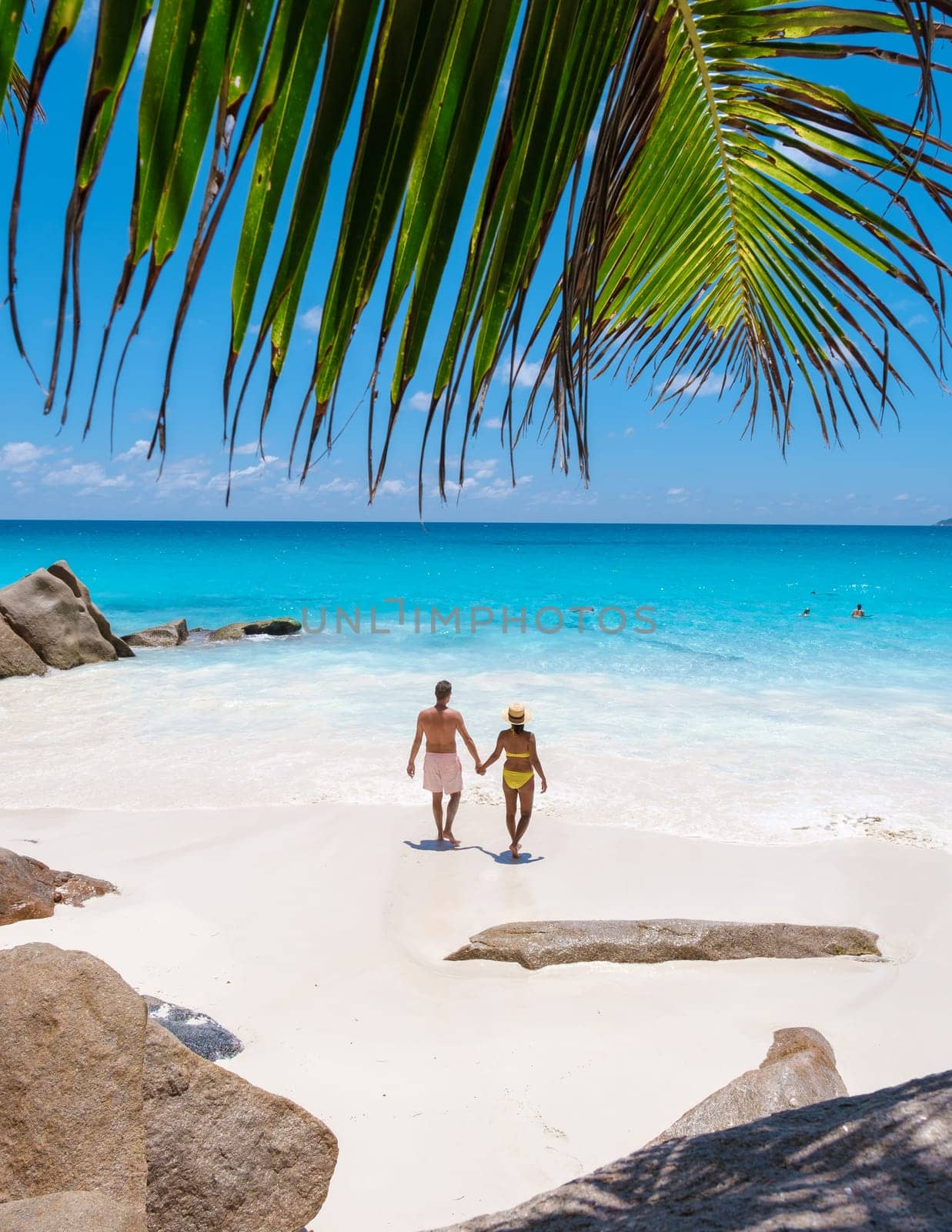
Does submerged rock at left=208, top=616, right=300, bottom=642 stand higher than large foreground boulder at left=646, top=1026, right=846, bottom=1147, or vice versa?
large foreground boulder at left=646, top=1026, right=846, bottom=1147

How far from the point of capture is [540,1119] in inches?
148

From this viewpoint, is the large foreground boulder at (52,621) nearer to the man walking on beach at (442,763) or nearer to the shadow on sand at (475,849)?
the man walking on beach at (442,763)

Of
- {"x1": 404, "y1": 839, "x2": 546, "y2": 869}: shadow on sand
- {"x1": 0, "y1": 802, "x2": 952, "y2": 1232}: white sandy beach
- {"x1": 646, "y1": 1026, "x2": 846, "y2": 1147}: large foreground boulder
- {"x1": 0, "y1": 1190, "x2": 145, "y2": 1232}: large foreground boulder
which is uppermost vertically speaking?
{"x1": 0, "y1": 1190, "x2": 145, "y2": 1232}: large foreground boulder

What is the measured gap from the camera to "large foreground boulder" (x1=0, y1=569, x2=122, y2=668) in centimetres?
1505

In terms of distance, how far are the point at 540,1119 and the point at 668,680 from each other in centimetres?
1274

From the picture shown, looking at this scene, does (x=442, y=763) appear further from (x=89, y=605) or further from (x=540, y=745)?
(x=89, y=605)

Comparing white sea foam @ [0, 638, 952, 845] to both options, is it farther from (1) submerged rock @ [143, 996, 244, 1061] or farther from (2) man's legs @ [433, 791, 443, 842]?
(1) submerged rock @ [143, 996, 244, 1061]

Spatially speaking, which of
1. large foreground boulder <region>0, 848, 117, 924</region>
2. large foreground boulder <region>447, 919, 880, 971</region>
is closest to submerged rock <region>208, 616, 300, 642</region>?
large foreground boulder <region>0, 848, 117, 924</region>

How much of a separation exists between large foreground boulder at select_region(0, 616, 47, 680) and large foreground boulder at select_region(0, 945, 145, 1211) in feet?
42.3

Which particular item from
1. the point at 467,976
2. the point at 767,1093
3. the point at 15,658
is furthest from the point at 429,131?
the point at 15,658

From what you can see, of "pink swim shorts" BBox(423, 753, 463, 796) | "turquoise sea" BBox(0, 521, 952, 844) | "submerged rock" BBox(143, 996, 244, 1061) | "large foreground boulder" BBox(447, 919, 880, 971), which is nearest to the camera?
"submerged rock" BBox(143, 996, 244, 1061)

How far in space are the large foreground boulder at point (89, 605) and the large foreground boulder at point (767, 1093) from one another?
611 inches

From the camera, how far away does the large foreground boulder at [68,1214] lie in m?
2.15

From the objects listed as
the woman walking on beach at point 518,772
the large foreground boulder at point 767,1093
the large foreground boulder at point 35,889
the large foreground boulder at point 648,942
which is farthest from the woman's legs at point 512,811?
the large foreground boulder at point 767,1093
